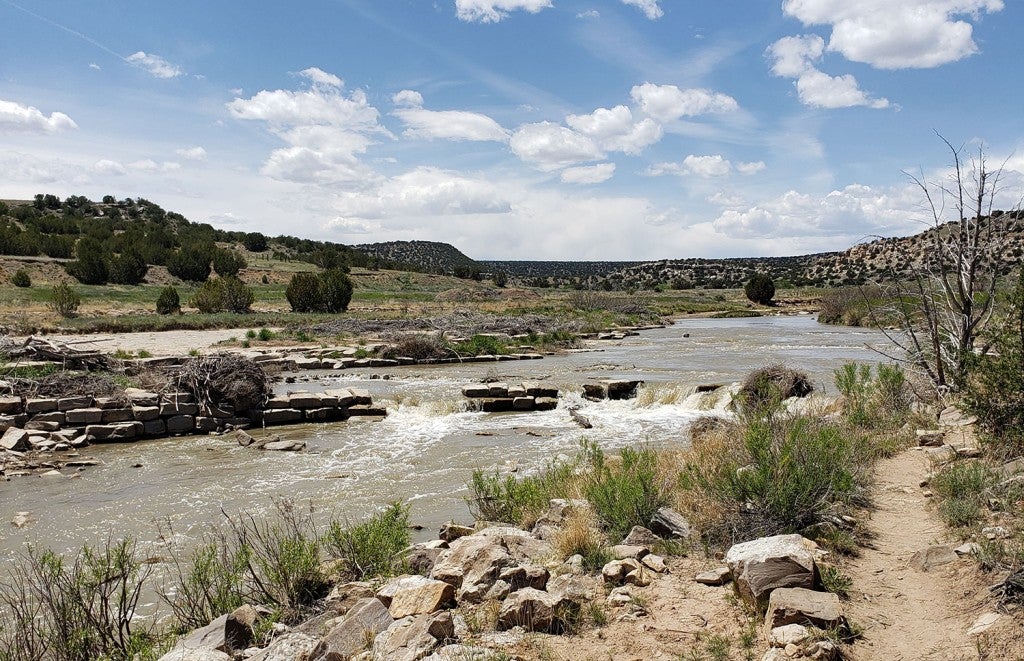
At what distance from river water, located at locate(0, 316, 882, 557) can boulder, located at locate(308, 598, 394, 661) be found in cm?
282

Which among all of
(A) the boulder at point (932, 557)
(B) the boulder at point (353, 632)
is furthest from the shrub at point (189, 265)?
(A) the boulder at point (932, 557)

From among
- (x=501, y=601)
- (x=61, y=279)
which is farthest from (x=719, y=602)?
(x=61, y=279)

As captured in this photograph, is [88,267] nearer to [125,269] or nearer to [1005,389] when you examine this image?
[125,269]

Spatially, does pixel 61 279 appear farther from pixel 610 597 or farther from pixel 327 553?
pixel 610 597

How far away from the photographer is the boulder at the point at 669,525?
20.7 feet

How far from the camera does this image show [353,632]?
184 inches

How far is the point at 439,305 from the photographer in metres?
57.0

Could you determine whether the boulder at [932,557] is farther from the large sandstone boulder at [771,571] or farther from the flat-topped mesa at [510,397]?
the flat-topped mesa at [510,397]

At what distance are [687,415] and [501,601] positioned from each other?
1244 cm

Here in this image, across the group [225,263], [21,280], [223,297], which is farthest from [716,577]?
[225,263]

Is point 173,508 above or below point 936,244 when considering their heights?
below

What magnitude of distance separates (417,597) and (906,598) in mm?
3647

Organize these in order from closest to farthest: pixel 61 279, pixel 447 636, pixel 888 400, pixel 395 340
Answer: pixel 447 636
pixel 888 400
pixel 395 340
pixel 61 279

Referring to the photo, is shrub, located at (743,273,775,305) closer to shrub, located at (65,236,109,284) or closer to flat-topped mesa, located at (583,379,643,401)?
flat-topped mesa, located at (583,379,643,401)
